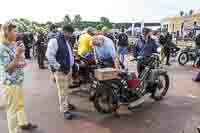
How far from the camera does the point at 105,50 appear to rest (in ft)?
21.0

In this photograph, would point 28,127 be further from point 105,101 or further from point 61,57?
point 105,101

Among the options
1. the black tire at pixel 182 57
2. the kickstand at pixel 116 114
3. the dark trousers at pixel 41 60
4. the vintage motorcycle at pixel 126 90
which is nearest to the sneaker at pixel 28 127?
the vintage motorcycle at pixel 126 90

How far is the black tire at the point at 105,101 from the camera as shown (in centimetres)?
531

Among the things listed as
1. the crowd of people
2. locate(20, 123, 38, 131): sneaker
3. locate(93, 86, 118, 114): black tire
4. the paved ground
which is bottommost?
the paved ground

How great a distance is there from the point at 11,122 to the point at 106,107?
2114 millimetres

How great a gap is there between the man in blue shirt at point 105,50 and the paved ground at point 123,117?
117 cm

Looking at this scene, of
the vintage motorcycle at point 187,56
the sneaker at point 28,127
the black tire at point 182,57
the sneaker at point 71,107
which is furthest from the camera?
the black tire at point 182,57

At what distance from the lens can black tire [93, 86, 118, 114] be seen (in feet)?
17.4

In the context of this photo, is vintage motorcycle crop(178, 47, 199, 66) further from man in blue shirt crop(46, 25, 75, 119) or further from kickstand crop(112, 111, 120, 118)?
man in blue shirt crop(46, 25, 75, 119)

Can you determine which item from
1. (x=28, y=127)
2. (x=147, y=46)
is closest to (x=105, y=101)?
(x=28, y=127)

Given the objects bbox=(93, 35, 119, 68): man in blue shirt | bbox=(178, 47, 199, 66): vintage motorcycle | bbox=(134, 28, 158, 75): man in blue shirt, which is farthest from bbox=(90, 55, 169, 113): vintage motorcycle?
bbox=(178, 47, 199, 66): vintage motorcycle

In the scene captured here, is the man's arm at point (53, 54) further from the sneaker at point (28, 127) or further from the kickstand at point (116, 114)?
the kickstand at point (116, 114)

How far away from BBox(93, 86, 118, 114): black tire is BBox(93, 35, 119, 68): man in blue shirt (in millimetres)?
934

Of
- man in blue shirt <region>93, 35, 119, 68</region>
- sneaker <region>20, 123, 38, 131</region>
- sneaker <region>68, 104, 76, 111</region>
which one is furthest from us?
man in blue shirt <region>93, 35, 119, 68</region>
